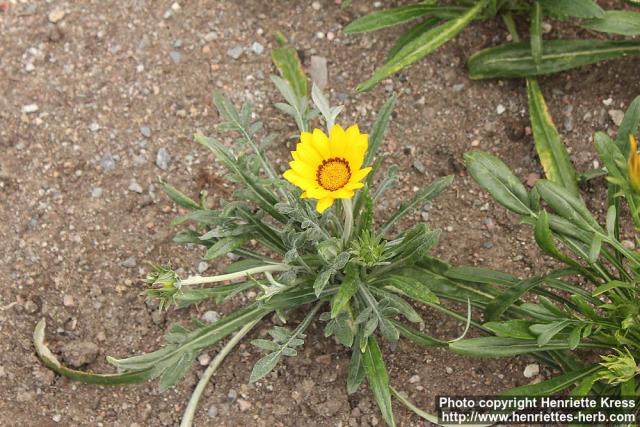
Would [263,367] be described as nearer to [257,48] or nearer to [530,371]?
[530,371]

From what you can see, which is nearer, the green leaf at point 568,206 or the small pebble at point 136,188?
the green leaf at point 568,206

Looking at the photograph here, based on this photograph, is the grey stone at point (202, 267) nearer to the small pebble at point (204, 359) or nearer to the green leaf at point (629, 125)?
the small pebble at point (204, 359)

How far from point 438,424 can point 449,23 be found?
4.47 ft

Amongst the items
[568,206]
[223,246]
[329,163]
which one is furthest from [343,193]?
[568,206]

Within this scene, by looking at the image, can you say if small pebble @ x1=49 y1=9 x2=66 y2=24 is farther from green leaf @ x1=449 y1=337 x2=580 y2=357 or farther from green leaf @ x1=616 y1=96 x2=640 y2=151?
green leaf @ x1=616 y1=96 x2=640 y2=151

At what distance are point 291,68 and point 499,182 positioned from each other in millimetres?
938

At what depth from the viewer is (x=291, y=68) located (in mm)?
2789

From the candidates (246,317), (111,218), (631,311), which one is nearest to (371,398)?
(246,317)

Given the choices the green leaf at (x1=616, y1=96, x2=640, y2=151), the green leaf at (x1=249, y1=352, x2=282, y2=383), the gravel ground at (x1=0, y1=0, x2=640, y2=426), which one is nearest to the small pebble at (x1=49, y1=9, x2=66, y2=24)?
the gravel ground at (x1=0, y1=0, x2=640, y2=426)

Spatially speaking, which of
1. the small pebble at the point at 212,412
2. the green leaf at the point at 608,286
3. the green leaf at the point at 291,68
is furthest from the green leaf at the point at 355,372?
the green leaf at the point at 291,68

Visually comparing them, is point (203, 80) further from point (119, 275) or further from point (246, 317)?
point (246, 317)

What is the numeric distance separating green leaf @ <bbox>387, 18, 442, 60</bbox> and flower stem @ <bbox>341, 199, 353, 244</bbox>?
0.88 meters

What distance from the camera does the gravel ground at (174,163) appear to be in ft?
8.06

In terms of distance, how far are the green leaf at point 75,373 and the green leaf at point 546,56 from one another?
1.57 meters
